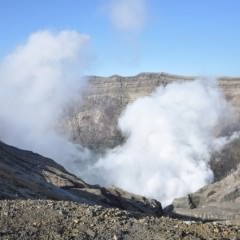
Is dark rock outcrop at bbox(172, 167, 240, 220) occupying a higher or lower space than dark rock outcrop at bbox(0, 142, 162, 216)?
higher

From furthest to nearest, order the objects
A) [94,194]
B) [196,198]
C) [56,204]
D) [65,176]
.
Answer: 1. [196,198]
2. [65,176]
3. [94,194]
4. [56,204]

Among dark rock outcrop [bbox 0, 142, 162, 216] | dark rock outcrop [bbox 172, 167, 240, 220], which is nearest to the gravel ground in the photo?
dark rock outcrop [bbox 0, 142, 162, 216]

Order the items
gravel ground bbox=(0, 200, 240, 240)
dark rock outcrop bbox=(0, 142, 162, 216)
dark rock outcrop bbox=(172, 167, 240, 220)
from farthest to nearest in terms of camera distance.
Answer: dark rock outcrop bbox=(172, 167, 240, 220), dark rock outcrop bbox=(0, 142, 162, 216), gravel ground bbox=(0, 200, 240, 240)

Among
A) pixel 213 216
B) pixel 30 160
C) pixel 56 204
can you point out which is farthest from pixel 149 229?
pixel 213 216

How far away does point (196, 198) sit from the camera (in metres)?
164

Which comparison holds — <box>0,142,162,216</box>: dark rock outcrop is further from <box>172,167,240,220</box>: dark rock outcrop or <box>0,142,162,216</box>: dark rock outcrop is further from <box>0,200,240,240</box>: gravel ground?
<box>0,200,240,240</box>: gravel ground

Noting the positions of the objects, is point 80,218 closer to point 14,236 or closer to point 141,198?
point 14,236

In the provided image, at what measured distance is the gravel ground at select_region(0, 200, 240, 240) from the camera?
652 inches

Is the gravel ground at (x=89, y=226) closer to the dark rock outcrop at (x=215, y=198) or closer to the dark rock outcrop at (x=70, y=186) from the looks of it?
the dark rock outcrop at (x=70, y=186)

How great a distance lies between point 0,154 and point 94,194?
53.7 ft

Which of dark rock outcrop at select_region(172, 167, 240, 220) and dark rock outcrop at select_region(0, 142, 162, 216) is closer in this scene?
dark rock outcrop at select_region(0, 142, 162, 216)

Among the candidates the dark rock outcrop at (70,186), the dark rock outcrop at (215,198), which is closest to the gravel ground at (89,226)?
the dark rock outcrop at (70,186)

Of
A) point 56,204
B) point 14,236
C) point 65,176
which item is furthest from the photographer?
point 65,176

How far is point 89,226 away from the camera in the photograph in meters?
17.1
